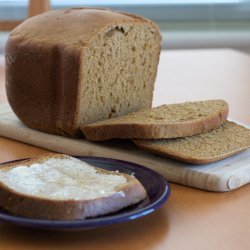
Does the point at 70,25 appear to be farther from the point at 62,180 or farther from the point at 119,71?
the point at 62,180

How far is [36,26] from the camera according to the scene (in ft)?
5.41

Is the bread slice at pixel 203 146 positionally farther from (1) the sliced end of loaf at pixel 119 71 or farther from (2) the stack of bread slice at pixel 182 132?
(1) the sliced end of loaf at pixel 119 71

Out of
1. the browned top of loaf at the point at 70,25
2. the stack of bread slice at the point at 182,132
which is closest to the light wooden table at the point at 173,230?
the stack of bread slice at the point at 182,132

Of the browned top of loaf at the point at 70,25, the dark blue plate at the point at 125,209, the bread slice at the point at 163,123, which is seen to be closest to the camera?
the dark blue plate at the point at 125,209

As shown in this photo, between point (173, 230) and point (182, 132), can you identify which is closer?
point (173, 230)

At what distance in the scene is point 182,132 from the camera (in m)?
1.43

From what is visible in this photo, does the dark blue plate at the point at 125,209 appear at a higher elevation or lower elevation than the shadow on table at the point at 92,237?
higher

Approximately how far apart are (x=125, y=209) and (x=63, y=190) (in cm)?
10

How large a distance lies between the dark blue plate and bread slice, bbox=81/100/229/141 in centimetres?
15

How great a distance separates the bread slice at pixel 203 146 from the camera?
4.43ft

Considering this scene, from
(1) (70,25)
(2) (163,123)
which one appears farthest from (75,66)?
(2) (163,123)

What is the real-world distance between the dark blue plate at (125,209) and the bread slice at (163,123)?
148 mm

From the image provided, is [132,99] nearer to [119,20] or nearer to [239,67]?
[119,20]

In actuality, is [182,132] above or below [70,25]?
below
